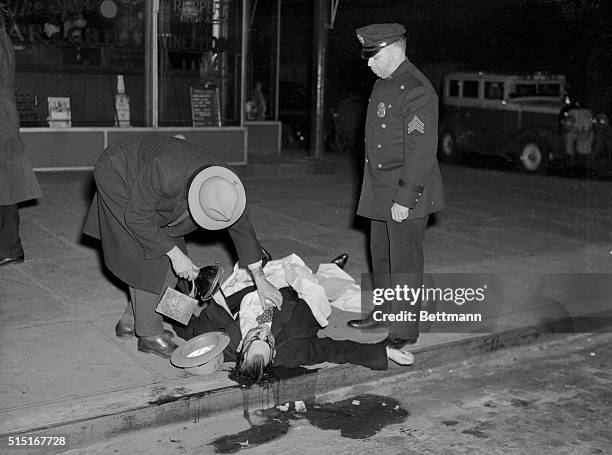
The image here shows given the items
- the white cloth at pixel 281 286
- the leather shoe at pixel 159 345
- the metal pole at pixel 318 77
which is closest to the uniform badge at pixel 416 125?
the white cloth at pixel 281 286

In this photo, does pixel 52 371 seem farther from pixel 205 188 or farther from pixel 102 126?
pixel 102 126

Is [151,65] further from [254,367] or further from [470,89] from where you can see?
[254,367]

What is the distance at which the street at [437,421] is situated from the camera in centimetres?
432

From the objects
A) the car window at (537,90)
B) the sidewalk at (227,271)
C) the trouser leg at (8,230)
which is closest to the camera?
the sidewalk at (227,271)

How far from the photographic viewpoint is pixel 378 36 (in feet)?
16.8

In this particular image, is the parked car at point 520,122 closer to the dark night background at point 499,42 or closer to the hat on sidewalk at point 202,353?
the dark night background at point 499,42

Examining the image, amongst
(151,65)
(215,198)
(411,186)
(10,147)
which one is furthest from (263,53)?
(215,198)

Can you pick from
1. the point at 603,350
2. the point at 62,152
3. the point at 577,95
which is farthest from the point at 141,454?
the point at 577,95

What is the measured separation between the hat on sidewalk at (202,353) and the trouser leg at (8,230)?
273cm

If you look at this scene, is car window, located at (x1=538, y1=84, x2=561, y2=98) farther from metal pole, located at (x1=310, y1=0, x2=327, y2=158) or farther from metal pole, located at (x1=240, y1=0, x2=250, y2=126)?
metal pole, located at (x1=240, y1=0, x2=250, y2=126)

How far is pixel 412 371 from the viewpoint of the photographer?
5453 millimetres

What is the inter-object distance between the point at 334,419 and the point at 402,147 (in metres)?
1.73

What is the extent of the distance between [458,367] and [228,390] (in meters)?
1.76

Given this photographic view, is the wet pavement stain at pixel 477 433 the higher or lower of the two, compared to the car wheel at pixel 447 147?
lower
